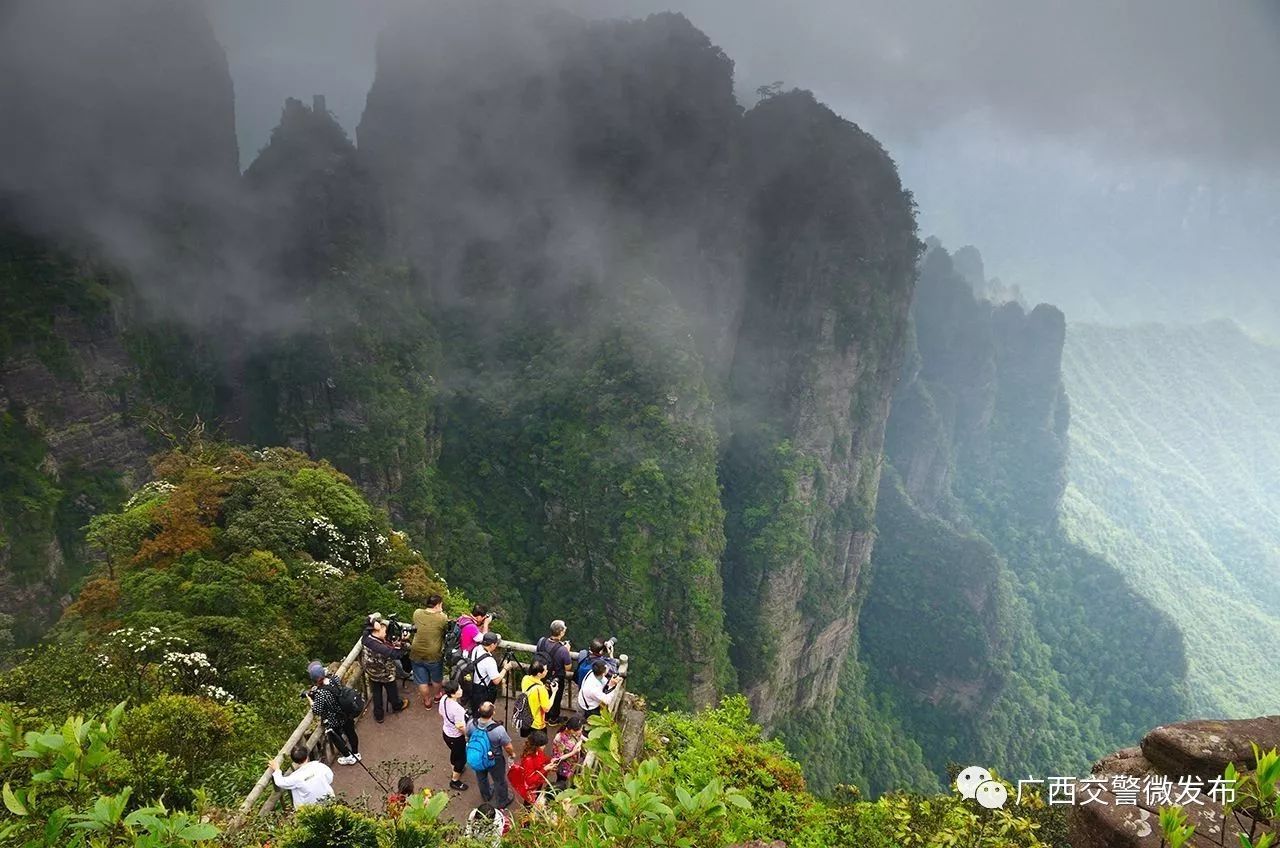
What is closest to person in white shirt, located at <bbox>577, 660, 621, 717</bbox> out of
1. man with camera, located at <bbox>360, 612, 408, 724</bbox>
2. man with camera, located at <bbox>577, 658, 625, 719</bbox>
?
man with camera, located at <bbox>577, 658, 625, 719</bbox>

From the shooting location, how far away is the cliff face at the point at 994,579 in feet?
215

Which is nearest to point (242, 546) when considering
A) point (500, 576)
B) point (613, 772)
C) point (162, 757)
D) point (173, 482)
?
point (173, 482)

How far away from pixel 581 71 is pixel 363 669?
162ft

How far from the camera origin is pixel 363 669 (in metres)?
11.2

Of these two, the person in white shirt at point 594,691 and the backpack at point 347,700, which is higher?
the person in white shirt at point 594,691

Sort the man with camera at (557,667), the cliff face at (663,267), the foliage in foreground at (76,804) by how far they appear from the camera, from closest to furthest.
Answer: the foliage in foreground at (76,804) < the man with camera at (557,667) < the cliff face at (663,267)

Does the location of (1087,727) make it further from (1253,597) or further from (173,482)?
(173,482)

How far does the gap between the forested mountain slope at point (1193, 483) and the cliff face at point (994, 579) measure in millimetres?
9831

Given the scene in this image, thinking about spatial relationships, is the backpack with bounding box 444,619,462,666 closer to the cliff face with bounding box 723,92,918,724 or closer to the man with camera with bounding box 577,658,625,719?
the man with camera with bounding box 577,658,625,719

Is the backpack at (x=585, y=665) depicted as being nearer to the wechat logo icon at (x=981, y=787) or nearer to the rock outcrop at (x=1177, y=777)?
the wechat logo icon at (x=981, y=787)

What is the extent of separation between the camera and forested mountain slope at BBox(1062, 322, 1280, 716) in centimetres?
9631

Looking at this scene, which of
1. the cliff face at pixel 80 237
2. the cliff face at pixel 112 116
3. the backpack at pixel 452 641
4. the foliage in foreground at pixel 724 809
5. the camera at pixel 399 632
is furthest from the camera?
the cliff face at pixel 112 116

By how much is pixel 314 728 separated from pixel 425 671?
191 centimetres

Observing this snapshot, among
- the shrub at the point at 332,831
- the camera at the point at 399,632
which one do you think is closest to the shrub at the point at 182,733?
the camera at the point at 399,632
